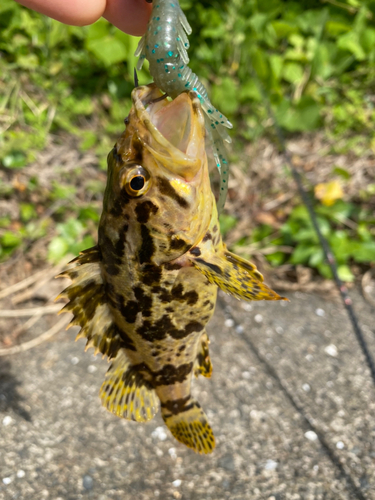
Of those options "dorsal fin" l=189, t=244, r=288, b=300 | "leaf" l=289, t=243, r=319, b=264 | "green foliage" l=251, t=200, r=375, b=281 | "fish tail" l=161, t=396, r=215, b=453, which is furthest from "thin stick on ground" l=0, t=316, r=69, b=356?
"dorsal fin" l=189, t=244, r=288, b=300

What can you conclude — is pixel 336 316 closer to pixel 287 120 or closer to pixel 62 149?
pixel 287 120

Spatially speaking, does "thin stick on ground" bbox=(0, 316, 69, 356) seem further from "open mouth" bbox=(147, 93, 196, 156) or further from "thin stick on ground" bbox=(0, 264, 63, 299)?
"open mouth" bbox=(147, 93, 196, 156)

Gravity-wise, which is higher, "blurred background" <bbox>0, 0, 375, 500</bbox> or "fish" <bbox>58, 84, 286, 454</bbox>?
"fish" <bbox>58, 84, 286, 454</bbox>

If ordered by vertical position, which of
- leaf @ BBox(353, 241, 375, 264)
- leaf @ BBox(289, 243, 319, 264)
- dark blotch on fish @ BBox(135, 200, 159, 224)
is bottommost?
leaf @ BBox(289, 243, 319, 264)

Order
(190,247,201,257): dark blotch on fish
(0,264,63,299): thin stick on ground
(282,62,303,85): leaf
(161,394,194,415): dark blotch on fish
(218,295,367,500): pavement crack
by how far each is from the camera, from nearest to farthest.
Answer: (190,247,201,257): dark blotch on fish < (161,394,194,415): dark blotch on fish < (218,295,367,500): pavement crack < (0,264,63,299): thin stick on ground < (282,62,303,85): leaf

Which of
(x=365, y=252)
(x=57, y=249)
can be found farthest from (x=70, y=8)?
A: (x=365, y=252)

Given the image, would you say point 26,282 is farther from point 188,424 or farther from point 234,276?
point 234,276
